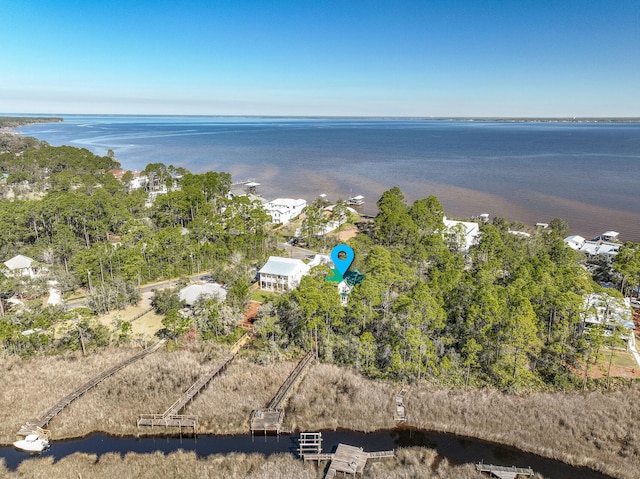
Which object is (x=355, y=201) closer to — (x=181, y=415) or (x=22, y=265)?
(x=22, y=265)

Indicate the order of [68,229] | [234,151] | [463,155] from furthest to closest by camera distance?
[234,151], [463,155], [68,229]

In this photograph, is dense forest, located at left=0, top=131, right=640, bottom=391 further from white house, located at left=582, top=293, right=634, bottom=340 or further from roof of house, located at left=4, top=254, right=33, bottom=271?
roof of house, located at left=4, top=254, right=33, bottom=271

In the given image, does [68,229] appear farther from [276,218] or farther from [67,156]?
[67,156]

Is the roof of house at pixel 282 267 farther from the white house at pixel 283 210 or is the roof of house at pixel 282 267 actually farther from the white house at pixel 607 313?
the white house at pixel 607 313

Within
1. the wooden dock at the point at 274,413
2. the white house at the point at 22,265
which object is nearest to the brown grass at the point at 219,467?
the wooden dock at the point at 274,413

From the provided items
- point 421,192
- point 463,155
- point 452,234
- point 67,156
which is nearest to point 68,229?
point 452,234

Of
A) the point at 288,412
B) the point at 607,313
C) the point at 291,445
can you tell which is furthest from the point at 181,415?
the point at 607,313

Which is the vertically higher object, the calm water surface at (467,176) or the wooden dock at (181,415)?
the calm water surface at (467,176)
